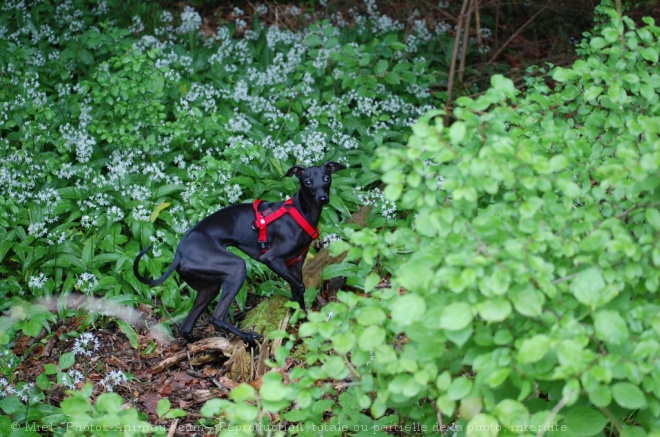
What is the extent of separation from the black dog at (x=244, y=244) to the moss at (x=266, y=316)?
22cm

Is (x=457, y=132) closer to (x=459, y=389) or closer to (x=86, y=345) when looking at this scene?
(x=459, y=389)

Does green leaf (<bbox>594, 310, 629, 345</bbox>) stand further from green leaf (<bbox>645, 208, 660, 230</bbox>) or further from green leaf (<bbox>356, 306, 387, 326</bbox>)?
green leaf (<bbox>356, 306, 387, 326</bbox>)

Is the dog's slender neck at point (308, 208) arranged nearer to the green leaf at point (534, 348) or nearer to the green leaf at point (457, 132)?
the green leaf at point (457, 132)

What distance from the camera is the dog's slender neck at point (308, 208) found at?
6445mm

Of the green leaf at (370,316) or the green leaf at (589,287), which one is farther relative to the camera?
the green leaf at (370,316)

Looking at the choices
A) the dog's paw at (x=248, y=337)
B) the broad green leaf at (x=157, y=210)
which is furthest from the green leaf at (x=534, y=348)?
the broad green leaf at (x=157, y=210)

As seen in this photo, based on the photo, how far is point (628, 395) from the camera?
3.12m

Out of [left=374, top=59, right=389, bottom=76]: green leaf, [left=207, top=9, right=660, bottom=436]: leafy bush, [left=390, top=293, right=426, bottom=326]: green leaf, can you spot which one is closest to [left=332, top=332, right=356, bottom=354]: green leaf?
[left=207, top=9, right=660, bottom=436]: leafy bush

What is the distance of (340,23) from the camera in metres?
11.7

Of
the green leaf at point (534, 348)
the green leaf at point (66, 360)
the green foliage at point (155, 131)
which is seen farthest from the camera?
the green foliage at point (155, 131)

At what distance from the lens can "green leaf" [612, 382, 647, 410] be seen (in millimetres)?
3098

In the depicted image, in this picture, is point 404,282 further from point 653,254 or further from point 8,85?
point 8,85

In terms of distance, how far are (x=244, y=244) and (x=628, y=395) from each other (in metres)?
3.93

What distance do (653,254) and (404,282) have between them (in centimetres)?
104
